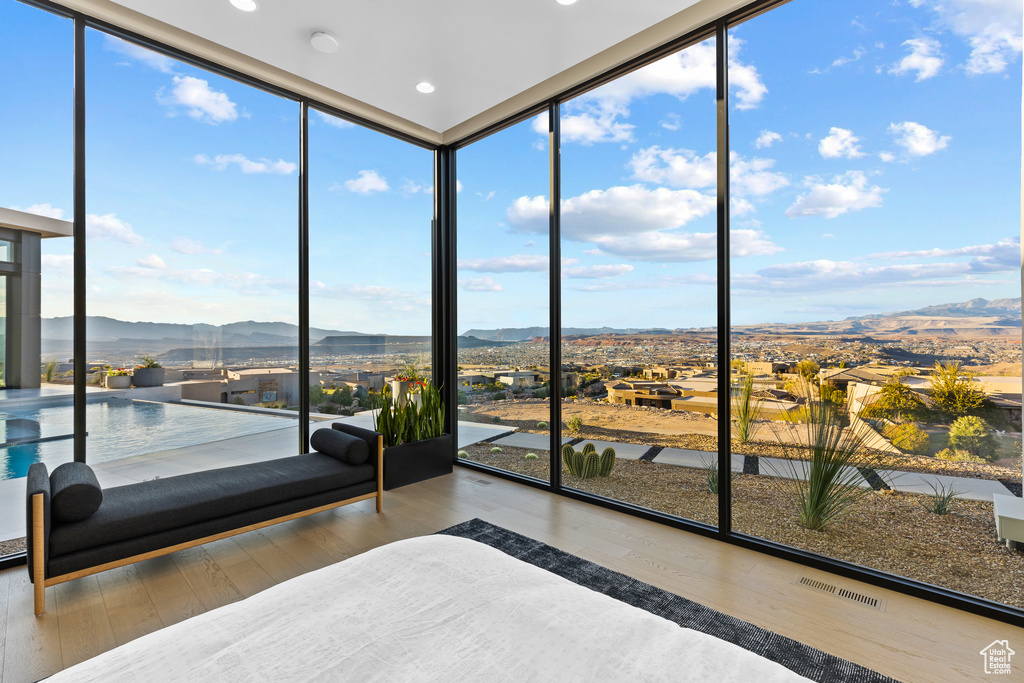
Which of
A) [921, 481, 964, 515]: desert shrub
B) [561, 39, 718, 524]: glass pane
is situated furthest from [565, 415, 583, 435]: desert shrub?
[921, 481, 964, 515]: desert shrub

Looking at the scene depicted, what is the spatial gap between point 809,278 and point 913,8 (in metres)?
1.34

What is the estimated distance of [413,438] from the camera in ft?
13.4

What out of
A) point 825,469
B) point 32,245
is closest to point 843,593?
point 825,469

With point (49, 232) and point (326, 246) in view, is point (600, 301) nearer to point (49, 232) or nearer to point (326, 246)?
point (326, 246)

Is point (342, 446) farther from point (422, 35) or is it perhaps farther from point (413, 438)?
point (422, 35)

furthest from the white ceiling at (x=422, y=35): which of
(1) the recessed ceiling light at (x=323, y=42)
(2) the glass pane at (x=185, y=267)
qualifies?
(2) the glass pane at (x=185, y=267)

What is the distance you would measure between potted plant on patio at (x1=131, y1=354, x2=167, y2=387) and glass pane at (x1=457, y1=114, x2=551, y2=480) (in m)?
2.35

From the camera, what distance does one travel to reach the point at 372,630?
1051 mm

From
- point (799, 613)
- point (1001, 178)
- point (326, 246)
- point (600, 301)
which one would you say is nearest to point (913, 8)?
point (1001, 178)

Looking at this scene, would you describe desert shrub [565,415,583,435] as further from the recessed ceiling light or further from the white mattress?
the recessed ceiling light

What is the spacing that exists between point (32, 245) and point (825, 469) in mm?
4491

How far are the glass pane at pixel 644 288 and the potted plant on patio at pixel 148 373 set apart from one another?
9.07 ft

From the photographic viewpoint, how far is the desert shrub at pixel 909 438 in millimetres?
2381

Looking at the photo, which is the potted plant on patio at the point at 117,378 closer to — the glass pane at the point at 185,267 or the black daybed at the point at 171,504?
the glass pane at the point at 185,267
